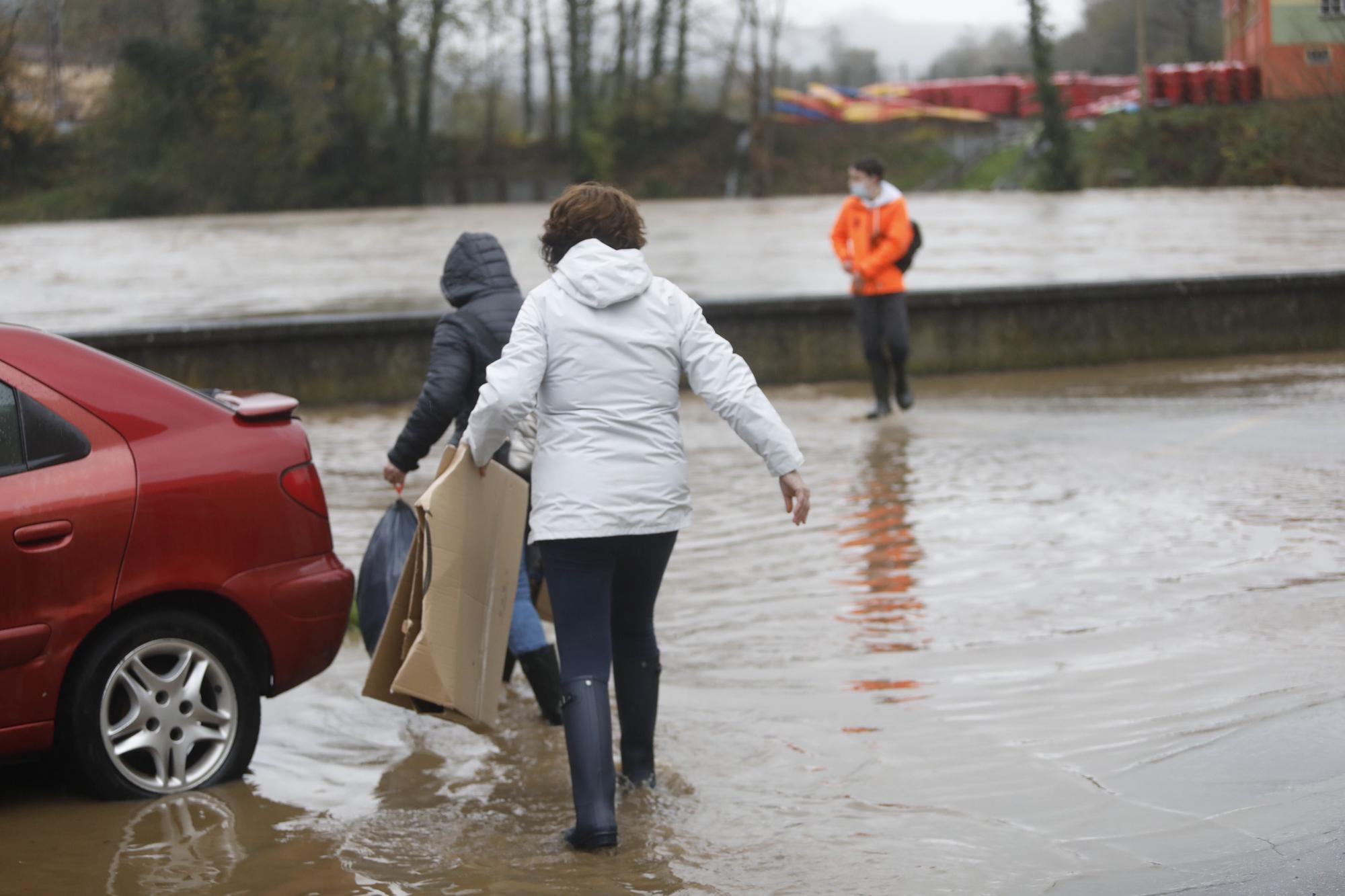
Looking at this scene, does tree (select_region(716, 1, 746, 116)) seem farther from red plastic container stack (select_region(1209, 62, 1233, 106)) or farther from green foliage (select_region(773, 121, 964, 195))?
red plastic container stack (select_region(1209, 62, 1233, 106))

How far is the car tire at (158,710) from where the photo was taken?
16.1 ft

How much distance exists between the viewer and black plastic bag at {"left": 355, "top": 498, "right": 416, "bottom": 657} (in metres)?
5.62

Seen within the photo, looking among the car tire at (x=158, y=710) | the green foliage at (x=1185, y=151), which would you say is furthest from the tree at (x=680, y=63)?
the car tire at (x=158, y=710)

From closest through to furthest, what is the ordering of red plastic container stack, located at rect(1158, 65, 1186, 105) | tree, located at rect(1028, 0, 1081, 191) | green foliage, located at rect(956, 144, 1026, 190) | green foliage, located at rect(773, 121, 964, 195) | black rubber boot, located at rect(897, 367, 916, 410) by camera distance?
1. black rubber boot, located at rect(897, 367, 916, 410)
2. tree, located at rect(1028, 0, 1081, 191)
3. red plastic container stack, located at rect(1158, 65, 1186, 105)
4. green foliage, located at rect(956, 144, 1026, 190)
5. green foliage, located at rect(773, 121, 964, 195)

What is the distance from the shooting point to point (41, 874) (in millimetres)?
4445

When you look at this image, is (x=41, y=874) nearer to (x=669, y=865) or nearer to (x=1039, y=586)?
(x=669, y=865)

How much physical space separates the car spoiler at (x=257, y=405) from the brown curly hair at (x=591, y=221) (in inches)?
40.9

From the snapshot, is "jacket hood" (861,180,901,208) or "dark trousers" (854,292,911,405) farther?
"dark trousers" (854,292,911,405)

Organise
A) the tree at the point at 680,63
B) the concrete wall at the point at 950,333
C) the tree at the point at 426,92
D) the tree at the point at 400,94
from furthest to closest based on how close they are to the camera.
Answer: the tree at the point at 680,63
the tree at the point at 426,92
the tree at the point at 400,94
the concrete wall at the point at 950,333

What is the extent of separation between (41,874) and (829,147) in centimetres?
6817

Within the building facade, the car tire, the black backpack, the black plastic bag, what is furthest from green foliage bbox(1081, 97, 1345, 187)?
the car tire

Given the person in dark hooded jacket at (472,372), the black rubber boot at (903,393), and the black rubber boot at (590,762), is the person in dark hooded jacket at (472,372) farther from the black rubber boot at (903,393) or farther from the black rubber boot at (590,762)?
the black rubber boot at (903,393)

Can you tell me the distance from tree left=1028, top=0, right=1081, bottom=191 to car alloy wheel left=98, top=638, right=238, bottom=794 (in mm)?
53149

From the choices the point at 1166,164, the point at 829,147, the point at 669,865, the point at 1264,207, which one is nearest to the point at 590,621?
the point at 669,865
